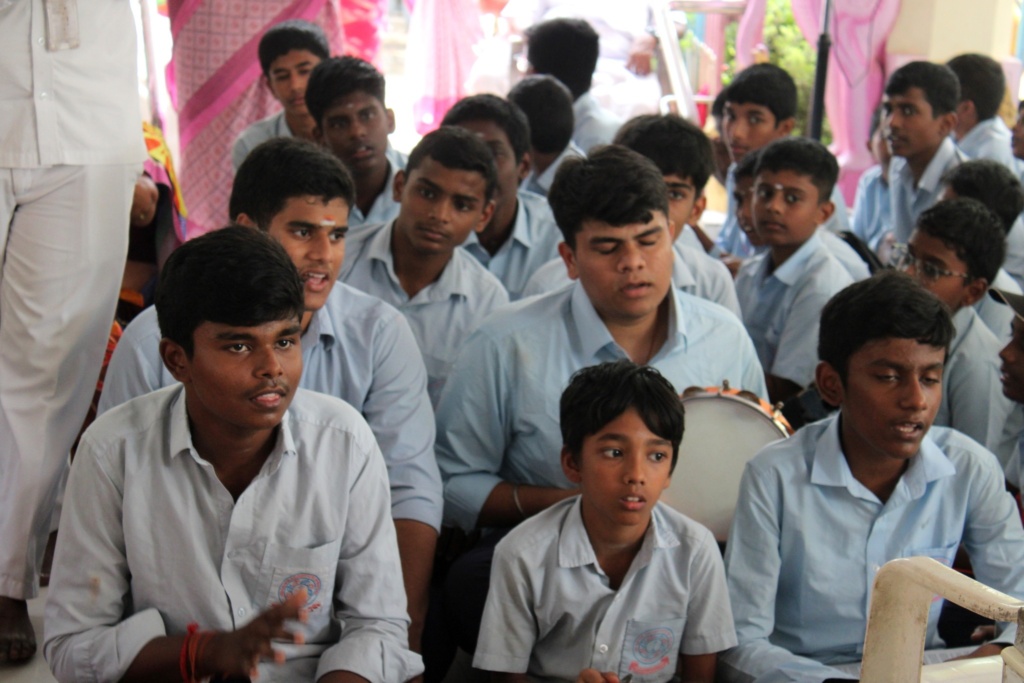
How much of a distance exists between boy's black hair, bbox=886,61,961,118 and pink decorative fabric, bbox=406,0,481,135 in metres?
2.32

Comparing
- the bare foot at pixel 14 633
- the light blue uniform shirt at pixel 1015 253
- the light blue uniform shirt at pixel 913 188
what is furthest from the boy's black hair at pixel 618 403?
the light blue uniform shirt at pixel 913 188

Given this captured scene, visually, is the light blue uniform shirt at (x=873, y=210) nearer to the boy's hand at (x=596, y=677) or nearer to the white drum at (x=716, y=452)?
the white drum at (x=716, y=452)

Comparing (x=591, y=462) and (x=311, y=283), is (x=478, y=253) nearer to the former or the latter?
(x=311, y=283)

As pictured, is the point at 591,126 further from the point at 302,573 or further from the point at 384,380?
the point at 302,573

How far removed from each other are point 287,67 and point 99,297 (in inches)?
86.4

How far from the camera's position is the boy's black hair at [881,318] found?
2.19 metres

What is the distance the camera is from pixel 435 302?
3.05 m

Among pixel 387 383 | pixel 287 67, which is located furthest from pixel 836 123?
pixel 387 383

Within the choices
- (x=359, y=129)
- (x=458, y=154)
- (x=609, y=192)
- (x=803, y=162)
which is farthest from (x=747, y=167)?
(x=609, y=192)

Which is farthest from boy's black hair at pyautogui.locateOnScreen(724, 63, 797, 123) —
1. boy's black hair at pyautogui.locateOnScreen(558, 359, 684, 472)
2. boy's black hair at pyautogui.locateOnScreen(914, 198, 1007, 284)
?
boy's black hair at pyautogui.locateOnScreen(558, 359, 684, 472)

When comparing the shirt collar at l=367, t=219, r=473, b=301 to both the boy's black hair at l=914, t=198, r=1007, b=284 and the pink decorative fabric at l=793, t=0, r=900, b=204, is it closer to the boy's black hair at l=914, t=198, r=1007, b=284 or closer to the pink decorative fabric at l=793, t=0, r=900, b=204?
the boy's black hair at l=914, t=198, r=1007, b=284

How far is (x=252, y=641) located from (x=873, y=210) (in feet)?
13.4

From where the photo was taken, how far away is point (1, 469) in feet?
8.04

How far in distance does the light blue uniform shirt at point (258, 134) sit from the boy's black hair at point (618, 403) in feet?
8.41
